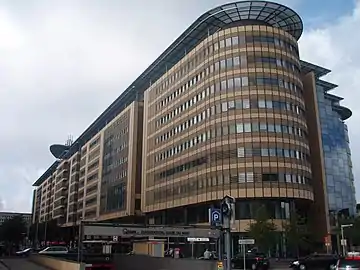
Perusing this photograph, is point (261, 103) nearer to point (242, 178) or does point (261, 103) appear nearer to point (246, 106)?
point (246, 106)

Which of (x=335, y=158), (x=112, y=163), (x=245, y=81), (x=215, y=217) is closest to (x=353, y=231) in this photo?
(x=335, y=158)

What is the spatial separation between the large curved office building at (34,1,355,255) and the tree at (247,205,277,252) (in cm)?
401

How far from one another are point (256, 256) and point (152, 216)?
50.8 metres

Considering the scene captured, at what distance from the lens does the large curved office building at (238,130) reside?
68.9m

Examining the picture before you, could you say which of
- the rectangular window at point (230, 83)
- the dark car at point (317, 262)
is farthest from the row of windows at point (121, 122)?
the dark car at point (317, 262)

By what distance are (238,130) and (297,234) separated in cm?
1823

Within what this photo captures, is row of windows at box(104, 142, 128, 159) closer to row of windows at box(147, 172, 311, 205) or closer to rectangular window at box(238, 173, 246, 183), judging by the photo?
row of windows at box(147, 172, 311, 205)

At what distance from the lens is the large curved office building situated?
68.9 m

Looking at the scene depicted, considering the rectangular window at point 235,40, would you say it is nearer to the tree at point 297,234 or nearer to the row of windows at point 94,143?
the tree at point 297,234

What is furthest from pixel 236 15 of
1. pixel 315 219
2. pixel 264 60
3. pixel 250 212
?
pixel 315 219

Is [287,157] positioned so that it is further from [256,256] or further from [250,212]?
[256,256]

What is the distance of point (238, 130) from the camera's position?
231ft

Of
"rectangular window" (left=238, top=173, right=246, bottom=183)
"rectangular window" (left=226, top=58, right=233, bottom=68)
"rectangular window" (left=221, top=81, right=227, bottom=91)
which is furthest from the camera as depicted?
"rectangular window" (left=226, top=58, right=233, bottom=68)

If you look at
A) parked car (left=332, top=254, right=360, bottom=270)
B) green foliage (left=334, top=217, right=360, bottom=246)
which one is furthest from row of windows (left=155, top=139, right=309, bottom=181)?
parked car (left=332, top=254, right=360, bottom=270)
